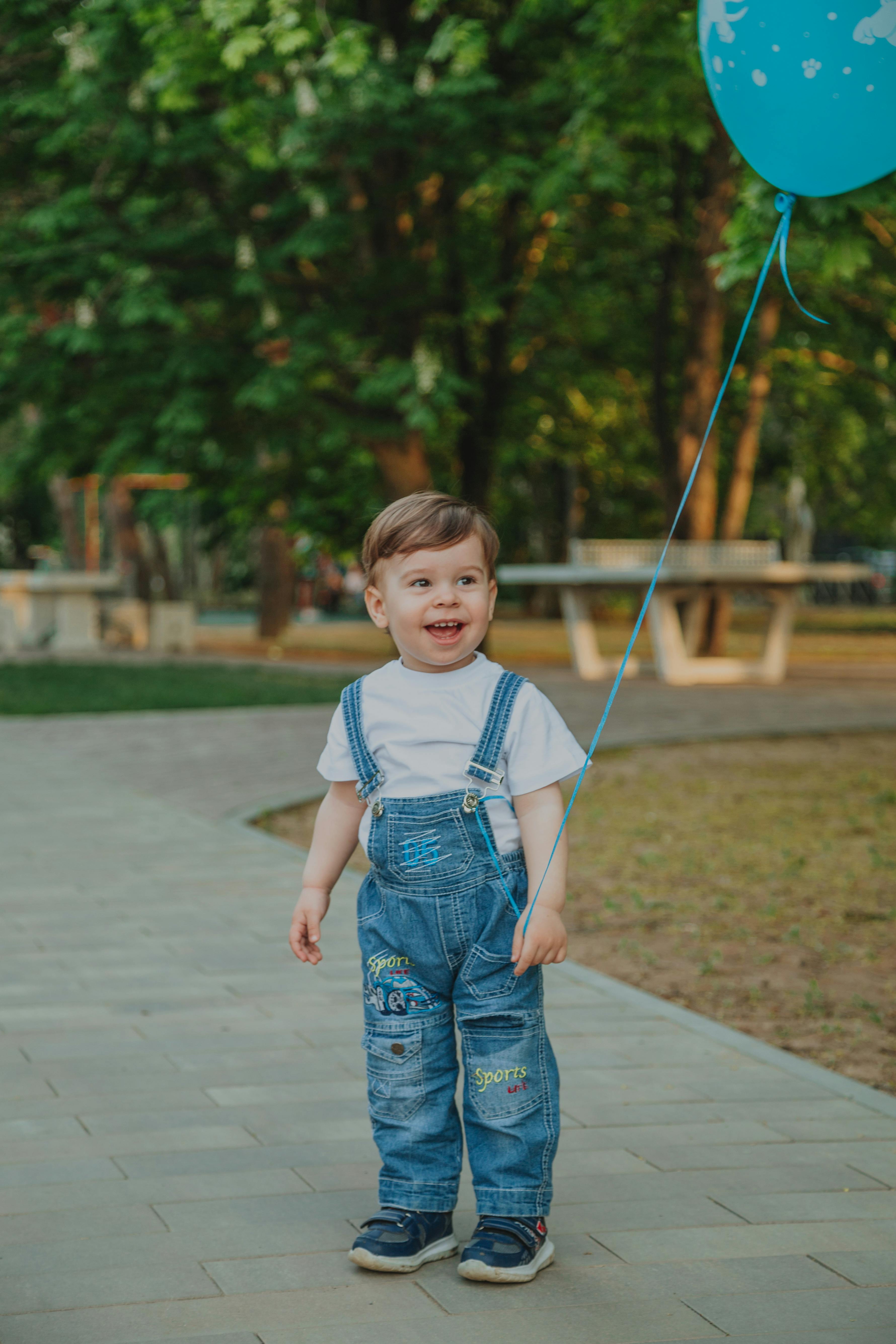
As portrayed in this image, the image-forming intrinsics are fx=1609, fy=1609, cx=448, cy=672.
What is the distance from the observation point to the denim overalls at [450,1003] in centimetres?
287

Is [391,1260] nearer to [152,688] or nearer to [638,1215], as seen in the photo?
[638,1215]

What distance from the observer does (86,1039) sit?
4449mm

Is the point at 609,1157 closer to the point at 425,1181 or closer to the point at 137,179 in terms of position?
the point at 425,1181

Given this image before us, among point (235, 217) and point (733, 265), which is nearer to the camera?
point (733, 265)

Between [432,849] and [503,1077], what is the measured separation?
44 centimetres

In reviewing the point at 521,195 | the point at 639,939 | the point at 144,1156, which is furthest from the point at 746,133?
the point at 521,195

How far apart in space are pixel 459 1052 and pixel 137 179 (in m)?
12.0

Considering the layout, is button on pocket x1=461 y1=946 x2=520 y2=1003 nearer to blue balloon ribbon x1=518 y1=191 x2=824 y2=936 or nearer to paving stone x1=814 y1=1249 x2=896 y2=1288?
blue balloon ribbon x1=518 y1=191 x2=824 y2=936

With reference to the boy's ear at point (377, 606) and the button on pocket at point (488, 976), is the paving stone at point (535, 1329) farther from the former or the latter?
the boy's ear at point (377, 606)

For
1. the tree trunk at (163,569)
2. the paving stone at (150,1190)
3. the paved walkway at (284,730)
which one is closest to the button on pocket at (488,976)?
the paving stone at (150,1190)

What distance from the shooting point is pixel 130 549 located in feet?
93.8

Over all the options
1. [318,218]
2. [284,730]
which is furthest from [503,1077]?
[318,218]

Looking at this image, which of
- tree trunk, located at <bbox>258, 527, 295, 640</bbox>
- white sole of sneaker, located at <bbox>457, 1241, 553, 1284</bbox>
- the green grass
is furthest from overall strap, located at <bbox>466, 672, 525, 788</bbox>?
tree trunk, located at <bbox>258, 527, 295, 640</bbox>

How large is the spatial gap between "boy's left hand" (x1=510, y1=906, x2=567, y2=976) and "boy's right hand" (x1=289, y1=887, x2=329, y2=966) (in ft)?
1.34
